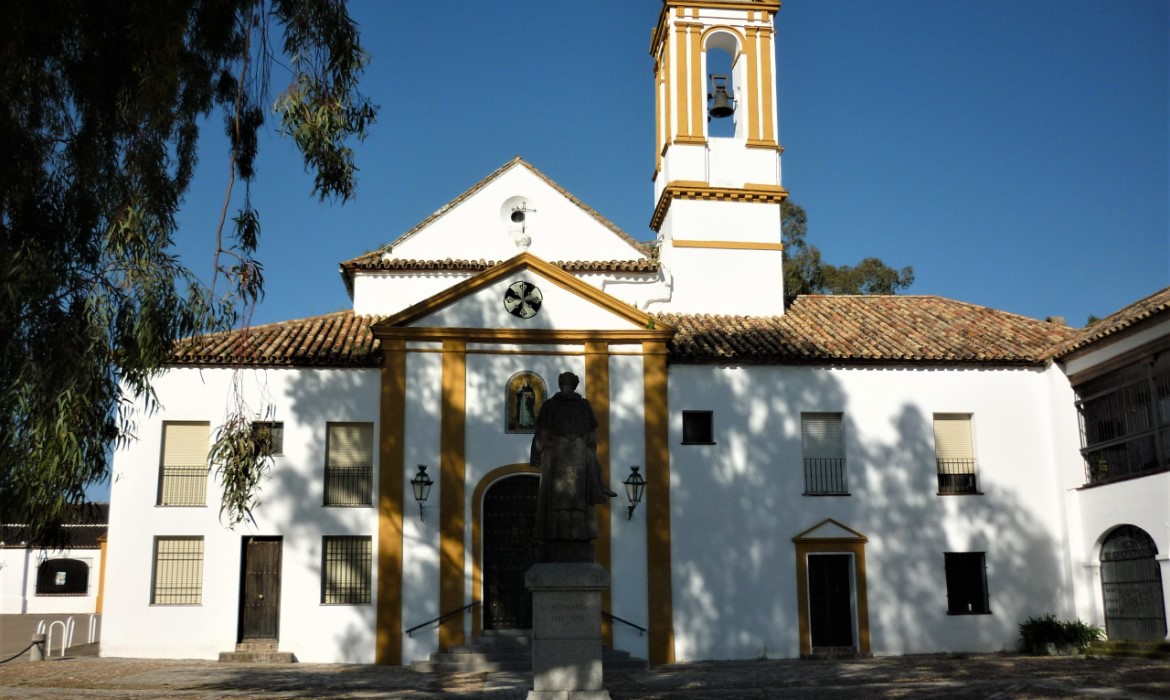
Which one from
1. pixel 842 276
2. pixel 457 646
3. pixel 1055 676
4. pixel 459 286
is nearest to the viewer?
pixel 1055 676

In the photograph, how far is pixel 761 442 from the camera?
67.3 feet

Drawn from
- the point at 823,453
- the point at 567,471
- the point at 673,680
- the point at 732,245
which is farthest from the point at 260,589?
the point at 732,245

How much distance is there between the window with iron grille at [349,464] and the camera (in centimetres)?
1958

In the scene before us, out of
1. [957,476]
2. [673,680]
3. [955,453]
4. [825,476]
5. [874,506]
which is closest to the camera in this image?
[673,680]

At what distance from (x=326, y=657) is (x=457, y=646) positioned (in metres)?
2.31

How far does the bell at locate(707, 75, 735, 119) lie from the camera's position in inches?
947

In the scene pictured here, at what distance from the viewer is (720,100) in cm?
2409

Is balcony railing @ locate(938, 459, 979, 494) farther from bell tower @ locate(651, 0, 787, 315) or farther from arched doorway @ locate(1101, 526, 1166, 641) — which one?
bell tower @ locate(651, 0, 787, 315)

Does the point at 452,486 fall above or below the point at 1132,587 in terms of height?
above

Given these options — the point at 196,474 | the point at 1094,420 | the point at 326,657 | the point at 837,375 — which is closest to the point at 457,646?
the point at 326,657

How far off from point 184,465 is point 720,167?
41.5ft

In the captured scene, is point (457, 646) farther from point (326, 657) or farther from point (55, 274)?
point (55, 274)

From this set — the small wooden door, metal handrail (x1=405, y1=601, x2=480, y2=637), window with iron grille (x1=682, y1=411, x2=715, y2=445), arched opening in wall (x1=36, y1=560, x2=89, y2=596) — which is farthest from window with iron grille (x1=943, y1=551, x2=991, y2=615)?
arched opening in wall (x1=36, y1=560, x2=89, y2=596)

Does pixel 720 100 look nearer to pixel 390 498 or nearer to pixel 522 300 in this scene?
pixel 522 300
